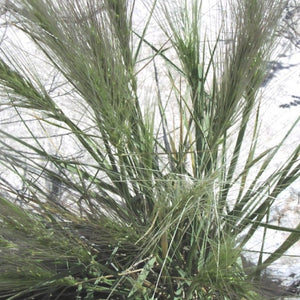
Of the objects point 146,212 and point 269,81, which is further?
point 269,81

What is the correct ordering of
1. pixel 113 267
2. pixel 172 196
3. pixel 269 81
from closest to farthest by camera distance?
pixel 172 196
pixel 113 267
pixel 269 81

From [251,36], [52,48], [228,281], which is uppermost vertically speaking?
[251,36]

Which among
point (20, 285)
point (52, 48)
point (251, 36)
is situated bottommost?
point (20, 285)

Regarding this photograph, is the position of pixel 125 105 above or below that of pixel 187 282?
above

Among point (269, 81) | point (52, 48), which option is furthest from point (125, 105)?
point (269, 81)

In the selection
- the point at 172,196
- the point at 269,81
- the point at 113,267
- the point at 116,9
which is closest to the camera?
the point at 172,196

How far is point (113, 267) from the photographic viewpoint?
1100 mm

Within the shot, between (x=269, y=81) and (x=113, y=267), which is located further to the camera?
(x=269, y=81)

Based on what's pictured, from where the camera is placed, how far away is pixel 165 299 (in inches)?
41.8

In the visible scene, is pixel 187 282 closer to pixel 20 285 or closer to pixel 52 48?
pixel 20 285

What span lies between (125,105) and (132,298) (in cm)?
37

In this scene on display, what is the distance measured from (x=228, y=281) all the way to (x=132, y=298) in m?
0.20

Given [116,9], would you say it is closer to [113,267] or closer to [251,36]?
[251,36]

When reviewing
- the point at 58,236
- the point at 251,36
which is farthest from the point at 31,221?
the point at 251,36
